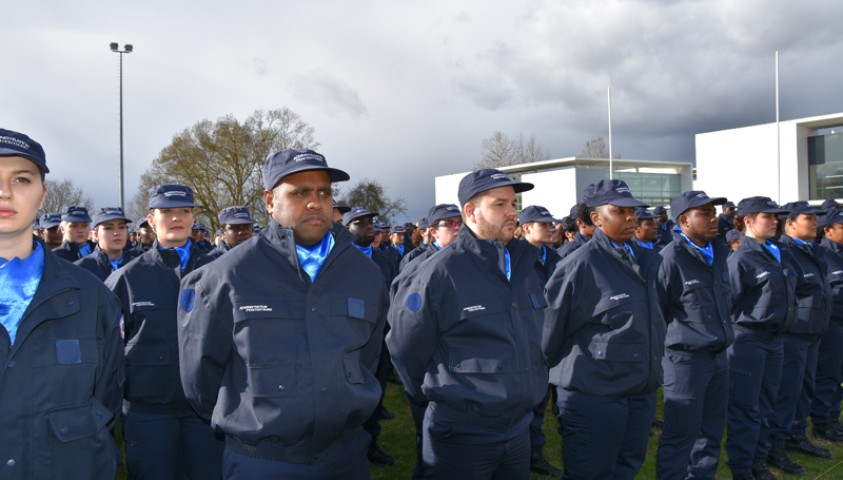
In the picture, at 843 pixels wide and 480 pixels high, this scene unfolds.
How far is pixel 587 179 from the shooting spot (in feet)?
159

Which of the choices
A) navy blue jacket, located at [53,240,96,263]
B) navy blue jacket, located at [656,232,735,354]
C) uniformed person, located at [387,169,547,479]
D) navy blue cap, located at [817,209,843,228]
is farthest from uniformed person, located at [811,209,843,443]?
navy blue jacket, located at [53,240,96,263]

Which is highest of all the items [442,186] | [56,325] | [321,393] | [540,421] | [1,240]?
[442,186]

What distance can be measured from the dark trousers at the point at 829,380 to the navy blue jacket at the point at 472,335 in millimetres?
5193

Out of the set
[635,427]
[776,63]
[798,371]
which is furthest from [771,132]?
[635,427]

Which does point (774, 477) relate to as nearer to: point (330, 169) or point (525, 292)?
point (525, 292)

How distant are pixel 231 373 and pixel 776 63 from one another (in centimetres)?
3643

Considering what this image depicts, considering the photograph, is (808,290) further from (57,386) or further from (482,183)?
(57,386)

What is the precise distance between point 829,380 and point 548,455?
343 centimetres

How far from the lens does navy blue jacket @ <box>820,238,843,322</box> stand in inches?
274

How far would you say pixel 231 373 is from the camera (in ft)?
9.12

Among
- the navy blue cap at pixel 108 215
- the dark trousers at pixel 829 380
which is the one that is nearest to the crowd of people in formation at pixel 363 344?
the navy blue cap at pixel 108 215

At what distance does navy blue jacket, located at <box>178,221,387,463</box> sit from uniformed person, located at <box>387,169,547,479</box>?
0.57 m

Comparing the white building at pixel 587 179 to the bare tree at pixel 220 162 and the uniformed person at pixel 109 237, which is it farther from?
the uniformed person at pixel 109 237

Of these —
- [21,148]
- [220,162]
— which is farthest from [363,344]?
[220,162]
